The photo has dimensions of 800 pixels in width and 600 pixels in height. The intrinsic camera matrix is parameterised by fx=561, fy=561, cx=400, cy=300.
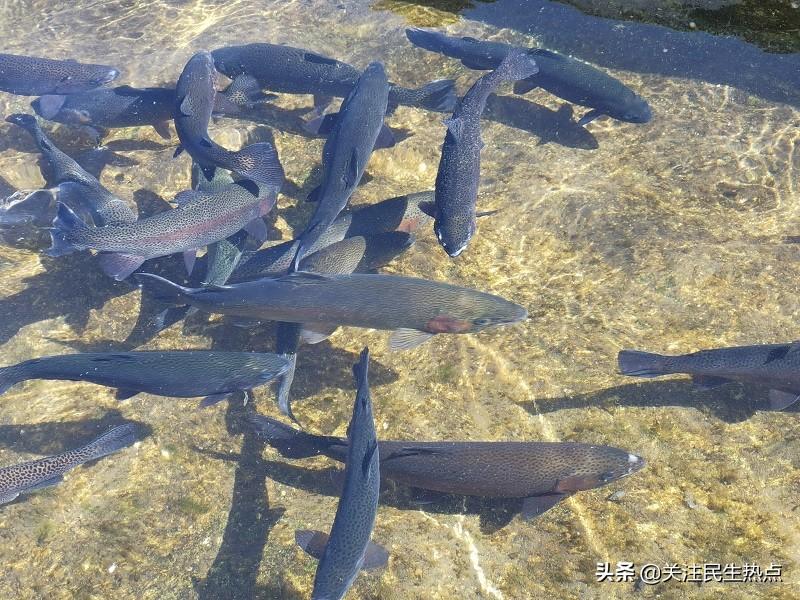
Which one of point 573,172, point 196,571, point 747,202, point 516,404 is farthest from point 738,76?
point 196,571

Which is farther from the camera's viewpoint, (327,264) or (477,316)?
(327,264)

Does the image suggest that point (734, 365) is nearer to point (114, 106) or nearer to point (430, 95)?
point (430, 95)

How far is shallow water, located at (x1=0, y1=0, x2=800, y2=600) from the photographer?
381 centimetres

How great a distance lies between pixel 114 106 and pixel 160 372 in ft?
12.5

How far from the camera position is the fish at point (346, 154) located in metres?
4.93

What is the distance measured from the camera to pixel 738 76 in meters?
7.08

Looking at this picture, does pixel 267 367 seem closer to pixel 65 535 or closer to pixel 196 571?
pixel 196 571

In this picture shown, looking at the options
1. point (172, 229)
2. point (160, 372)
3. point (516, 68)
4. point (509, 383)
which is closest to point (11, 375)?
point (160, 372)

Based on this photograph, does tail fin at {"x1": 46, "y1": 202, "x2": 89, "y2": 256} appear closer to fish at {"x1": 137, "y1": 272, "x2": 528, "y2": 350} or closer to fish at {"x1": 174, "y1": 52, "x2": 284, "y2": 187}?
fish at {"x1": 137, "y1": 272, "x2": 528, "y2": 350}

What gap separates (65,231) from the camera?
15.7ft

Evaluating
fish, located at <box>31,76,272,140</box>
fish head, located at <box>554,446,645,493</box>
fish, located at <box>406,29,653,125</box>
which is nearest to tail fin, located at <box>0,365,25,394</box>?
fish, located at <box>31,76,272,140</box>

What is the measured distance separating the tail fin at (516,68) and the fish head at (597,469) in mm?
3813

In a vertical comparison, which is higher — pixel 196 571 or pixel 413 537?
pixel 413 537

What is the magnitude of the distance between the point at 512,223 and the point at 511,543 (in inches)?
129
